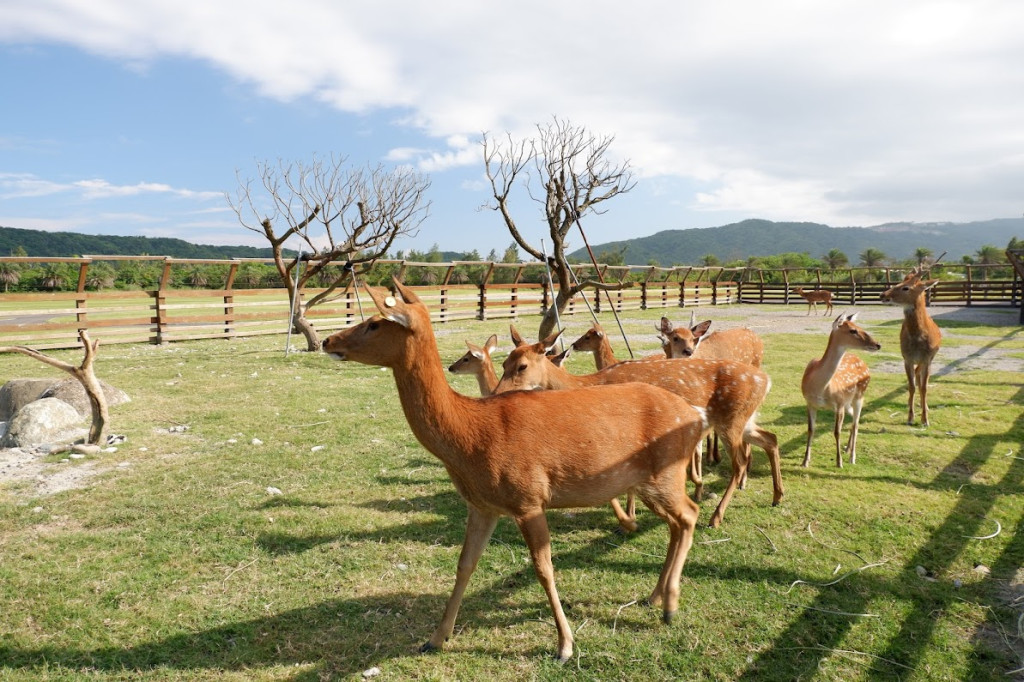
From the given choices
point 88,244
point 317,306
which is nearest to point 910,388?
point 317,306

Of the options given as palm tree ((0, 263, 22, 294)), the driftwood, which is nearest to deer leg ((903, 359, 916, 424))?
the driftwood

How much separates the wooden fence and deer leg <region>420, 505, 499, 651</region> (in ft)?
26.6

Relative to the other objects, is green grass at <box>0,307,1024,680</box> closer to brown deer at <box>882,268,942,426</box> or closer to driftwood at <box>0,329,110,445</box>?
driftwood at <box>0,329,110,445</box>

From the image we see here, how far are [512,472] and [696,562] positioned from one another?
1.89 metres

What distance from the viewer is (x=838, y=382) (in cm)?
643

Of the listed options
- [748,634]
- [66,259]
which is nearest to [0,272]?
[66,259]

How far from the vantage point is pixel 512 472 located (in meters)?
3.13

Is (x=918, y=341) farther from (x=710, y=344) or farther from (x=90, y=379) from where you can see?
(x=90, y=379)

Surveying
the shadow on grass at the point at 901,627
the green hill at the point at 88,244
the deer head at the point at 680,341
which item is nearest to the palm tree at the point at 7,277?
the deer head at the point at 680,341

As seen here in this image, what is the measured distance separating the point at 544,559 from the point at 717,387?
2.54 metres

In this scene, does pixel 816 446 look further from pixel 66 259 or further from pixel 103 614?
pixel 66 259

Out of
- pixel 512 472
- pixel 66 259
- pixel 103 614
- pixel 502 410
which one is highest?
pixel 66 259

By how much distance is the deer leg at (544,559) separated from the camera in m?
3.14

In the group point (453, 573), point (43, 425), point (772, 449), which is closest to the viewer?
point (453, 573)
